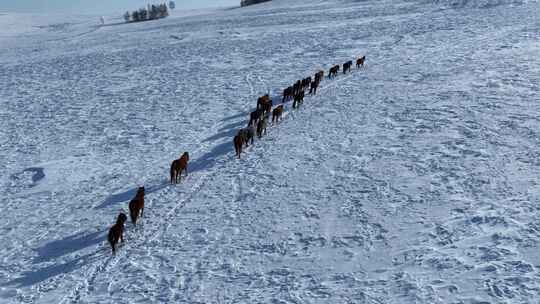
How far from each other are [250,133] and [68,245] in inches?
254

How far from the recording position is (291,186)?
11586 millimetres

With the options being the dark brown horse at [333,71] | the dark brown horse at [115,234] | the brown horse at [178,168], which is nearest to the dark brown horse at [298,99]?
the dark brown horse at [333,71]

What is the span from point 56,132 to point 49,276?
10.5 meters

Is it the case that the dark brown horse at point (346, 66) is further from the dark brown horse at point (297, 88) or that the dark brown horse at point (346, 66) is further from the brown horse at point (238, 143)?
the brown horse at point (238, 143)

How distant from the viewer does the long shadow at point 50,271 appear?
28.1 ft

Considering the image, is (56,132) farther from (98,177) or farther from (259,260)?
(259,260)

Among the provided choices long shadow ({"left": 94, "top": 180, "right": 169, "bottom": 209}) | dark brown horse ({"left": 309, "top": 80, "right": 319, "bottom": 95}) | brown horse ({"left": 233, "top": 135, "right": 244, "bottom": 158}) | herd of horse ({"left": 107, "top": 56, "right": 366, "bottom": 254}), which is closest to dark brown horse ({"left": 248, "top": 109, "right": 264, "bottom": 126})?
herd of horse ({"left": 107, "top": 56, "right": 366, "bottom": 254})

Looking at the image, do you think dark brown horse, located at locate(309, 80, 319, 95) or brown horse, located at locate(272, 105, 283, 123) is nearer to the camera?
brown horse, located at locate(272, 105, 283, 123)

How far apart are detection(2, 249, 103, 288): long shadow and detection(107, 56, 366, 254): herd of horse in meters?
0.51

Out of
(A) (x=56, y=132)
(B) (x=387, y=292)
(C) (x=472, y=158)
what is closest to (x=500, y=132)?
(C) (x=472, y=158)

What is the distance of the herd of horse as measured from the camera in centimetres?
929

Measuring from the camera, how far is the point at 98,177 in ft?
43.4

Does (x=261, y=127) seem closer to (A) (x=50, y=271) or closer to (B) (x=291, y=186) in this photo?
(B) (x=291, y=186)

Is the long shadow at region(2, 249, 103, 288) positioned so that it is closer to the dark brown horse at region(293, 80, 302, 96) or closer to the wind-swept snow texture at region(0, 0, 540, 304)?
the wind-swept snow texture at region(0, 0, 540, 304)
